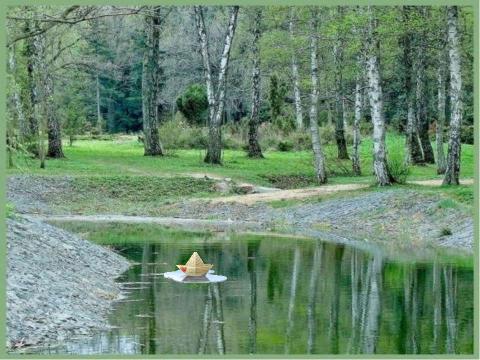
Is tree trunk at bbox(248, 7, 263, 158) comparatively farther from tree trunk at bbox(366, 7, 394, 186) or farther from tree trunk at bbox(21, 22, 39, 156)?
tree trunk at bbox(366, 7, 394, 186)

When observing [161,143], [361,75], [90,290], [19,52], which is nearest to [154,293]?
[90,290]

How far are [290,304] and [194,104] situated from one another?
152 ft

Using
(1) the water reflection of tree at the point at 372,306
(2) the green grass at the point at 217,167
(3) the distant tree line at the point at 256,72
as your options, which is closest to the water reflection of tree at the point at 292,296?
(1) the water reflection of tree at the point at 372,306

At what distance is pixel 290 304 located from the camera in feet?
61.0

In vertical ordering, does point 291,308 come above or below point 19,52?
below

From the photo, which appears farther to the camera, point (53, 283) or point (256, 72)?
point (256, 72)

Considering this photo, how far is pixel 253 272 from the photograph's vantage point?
74.1ft

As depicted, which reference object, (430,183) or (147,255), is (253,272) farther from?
(430,183)

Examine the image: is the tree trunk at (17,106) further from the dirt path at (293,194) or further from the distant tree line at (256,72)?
the dirt path at (293,194)

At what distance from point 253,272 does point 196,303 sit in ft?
14.7

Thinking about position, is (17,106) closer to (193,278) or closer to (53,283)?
(193,278)

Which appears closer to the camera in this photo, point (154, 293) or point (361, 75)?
point (154, 293)

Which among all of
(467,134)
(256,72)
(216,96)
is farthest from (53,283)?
(467,134)

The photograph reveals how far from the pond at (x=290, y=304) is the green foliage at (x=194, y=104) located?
1430 inches
